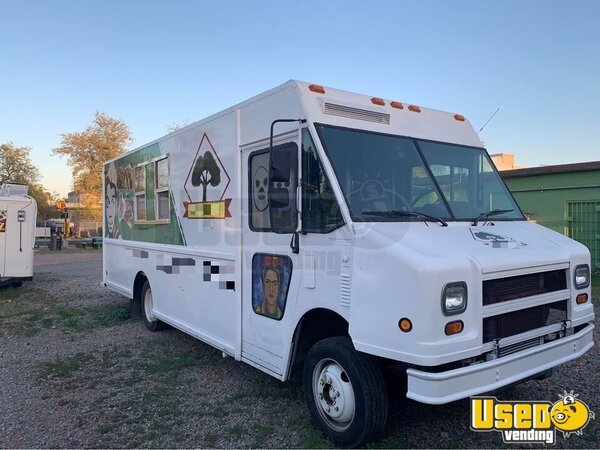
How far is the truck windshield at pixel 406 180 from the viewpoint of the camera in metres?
3.75

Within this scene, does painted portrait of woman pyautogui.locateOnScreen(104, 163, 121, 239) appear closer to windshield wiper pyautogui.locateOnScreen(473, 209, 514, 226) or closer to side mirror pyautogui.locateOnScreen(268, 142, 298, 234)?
side mirror pyautogui.locateOnScreen(268, 142, 298, 234)

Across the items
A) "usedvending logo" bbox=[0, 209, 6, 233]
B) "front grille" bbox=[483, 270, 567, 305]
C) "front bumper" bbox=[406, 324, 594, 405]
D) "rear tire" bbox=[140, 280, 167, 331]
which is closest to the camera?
"front bumper" bbox=[406, 324, 594, 405]

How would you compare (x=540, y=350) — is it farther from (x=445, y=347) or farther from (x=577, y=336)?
(x=445, y=347)

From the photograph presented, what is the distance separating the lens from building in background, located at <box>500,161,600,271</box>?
1378 centimetres

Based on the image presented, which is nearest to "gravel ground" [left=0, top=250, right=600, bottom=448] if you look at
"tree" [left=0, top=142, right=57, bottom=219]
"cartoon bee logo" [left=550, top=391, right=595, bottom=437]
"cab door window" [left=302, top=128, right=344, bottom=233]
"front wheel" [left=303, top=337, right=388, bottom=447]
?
"cartoon bee logo" [left=550, top=391, right=595, bottom=437]

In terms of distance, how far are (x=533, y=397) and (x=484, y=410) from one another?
1.31 m

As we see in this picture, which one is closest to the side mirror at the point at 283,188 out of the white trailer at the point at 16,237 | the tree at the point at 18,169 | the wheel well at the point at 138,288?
the wheel well at the point at 138,288

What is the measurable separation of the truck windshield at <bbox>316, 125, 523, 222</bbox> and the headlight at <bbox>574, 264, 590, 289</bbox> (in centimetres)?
75

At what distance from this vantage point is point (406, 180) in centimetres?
404

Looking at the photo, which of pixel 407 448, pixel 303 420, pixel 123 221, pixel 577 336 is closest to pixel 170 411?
pixel 303 420

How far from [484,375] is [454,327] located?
1.32ft

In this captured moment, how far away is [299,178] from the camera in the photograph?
392 cm

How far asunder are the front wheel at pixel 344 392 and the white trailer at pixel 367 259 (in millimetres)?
11

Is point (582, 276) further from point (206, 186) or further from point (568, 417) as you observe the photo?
point (206, 186)
